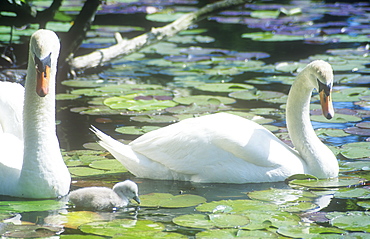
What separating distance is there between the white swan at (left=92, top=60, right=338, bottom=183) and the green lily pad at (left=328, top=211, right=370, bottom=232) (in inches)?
37.9

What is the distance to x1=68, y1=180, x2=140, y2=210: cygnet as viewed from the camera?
16.1 ft

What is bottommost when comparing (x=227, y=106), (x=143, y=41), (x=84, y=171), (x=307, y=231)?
(x=307, y=231)

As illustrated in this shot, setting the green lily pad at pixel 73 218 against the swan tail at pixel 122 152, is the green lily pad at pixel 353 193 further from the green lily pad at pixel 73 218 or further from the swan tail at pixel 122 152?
the green lily pad at pixel 73 218

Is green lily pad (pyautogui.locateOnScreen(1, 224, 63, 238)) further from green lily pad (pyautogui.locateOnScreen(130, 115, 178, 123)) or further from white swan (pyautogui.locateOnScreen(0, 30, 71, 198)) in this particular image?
green lily pad (pyautogui.locateOnScreen(130, 115, 178, 123))

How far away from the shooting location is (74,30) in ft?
31.8

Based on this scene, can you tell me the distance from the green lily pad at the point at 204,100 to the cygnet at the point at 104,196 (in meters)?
3.19

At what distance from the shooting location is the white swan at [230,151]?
5566 mm

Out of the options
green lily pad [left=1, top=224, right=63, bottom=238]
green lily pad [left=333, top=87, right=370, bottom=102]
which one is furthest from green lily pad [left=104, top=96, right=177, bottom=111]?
green lily pad [left=1, top=224, right=63, bottom=238]

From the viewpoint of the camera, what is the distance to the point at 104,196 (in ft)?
16.1

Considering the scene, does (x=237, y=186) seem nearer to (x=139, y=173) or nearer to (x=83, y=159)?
(x=139, y=173)

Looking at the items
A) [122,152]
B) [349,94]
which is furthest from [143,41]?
[122,152]

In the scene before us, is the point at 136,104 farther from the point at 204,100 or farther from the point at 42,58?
the point at 42,58

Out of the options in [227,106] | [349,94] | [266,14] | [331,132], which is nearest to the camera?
[331,132]

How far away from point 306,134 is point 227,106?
2219 mm
